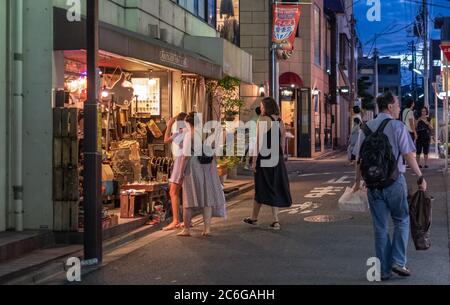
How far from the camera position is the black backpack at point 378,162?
6637 millimetres

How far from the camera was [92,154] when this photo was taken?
8.05 metres

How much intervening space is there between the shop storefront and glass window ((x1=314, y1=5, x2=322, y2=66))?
712 inches

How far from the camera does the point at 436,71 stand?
245ft

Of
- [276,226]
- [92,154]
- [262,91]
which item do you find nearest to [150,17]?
[276,226]

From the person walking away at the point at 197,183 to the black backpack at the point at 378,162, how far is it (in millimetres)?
3648

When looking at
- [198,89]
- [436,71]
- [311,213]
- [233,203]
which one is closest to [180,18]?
[198,89]

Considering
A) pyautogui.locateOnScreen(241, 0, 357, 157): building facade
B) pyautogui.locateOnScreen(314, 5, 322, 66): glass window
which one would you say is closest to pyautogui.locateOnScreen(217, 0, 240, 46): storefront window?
pyautogui.locateOnScreen(241, 0, 357, 157): building facade

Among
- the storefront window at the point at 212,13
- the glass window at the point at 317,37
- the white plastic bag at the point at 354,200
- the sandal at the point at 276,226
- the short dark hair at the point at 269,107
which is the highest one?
the glass window at the point at 317,37

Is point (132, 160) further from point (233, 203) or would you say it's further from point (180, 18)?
point (180, 18)

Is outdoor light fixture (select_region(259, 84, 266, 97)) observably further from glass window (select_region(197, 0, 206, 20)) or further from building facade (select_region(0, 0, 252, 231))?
building facade (select_region(0, 0, 252, 231))

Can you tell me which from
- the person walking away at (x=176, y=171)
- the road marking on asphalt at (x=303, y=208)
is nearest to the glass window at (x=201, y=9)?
the road marking on asphalt at (x=303, y=208)

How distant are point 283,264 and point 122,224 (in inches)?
137

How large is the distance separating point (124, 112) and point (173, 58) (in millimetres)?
2003

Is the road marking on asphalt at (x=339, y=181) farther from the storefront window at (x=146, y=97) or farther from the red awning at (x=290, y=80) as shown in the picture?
the red awning at (x=290, y=80)
